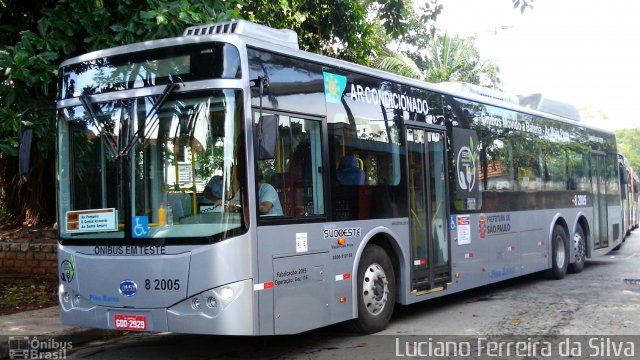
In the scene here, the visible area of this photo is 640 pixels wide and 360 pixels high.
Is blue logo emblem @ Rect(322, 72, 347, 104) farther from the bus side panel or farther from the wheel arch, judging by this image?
the wheel arch

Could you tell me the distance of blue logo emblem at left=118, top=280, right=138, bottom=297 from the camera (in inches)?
252

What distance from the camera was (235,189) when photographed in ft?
20.1

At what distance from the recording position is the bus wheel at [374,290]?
783 cm

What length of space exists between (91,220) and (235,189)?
161 centimetres

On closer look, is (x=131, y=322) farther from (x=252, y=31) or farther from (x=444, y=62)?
(x=444, y=62)

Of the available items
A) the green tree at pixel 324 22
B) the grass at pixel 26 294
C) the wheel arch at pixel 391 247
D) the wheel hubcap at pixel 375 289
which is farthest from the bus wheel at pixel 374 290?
the green tree at pixel 324 22

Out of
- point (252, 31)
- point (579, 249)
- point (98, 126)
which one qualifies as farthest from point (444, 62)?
point (98, 126)

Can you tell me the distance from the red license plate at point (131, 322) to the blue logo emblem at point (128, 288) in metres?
0.21

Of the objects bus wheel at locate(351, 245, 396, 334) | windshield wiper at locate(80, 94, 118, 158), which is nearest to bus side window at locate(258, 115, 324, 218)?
bus wheel at locate(351, 245, 396, 334)

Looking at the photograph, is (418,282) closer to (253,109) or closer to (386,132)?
(386,132)

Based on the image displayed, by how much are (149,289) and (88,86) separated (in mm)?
2151

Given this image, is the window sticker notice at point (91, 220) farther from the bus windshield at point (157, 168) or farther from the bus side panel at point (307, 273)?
the bus side panel at point (307, 273)

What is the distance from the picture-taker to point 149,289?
20.7ft

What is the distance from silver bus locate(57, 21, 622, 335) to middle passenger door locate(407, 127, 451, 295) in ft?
0.12
